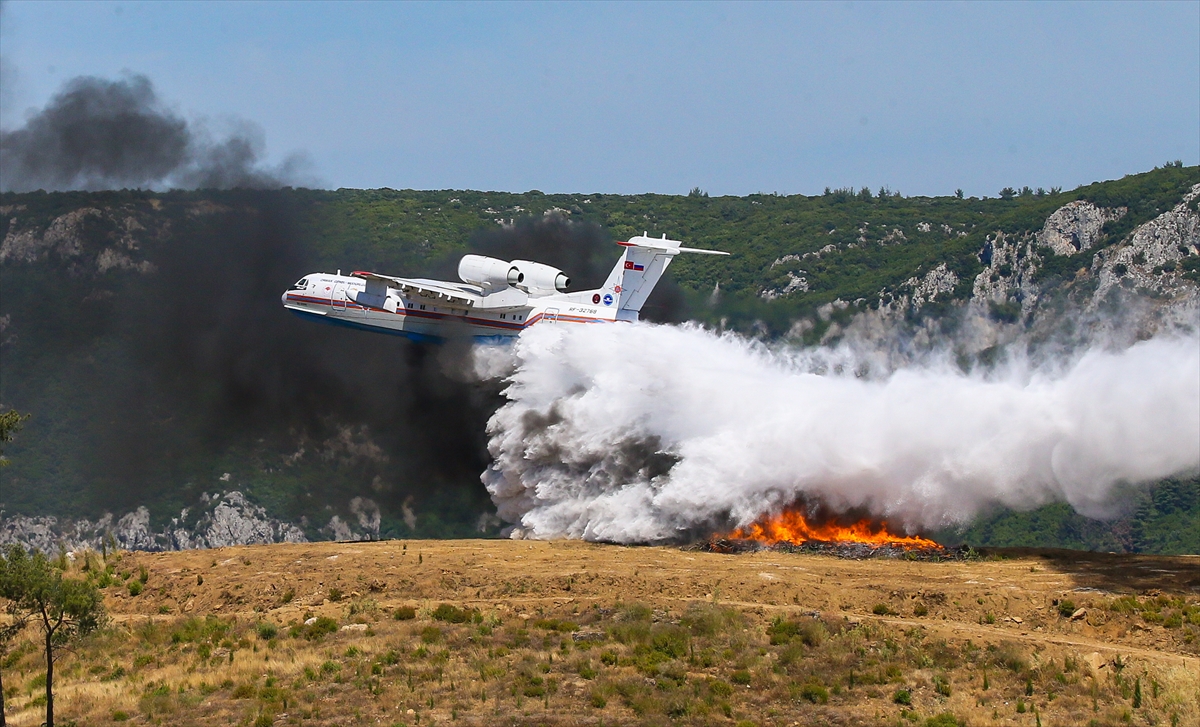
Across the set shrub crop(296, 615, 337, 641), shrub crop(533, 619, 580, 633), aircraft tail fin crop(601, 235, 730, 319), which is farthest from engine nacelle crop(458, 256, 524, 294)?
shrub crop(533, 619, 580, 633)

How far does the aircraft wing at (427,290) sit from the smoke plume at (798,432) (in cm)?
253

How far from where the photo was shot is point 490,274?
55594 mm

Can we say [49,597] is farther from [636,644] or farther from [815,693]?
[815,693]

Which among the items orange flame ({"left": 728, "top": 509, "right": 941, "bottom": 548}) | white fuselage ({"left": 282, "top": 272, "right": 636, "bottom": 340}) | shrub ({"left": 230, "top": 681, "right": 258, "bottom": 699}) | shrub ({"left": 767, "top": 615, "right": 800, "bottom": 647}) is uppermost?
white fuselage ({"left": 282, "top": 272, "right": 636, "bottom": 340})

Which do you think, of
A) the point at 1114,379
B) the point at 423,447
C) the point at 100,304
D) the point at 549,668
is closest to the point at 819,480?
the point at 1114,379

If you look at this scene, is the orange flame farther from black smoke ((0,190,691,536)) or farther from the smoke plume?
black smoke ((0,190,691,536))

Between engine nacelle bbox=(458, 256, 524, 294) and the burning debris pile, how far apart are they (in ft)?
45.5

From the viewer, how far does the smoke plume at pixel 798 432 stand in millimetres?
40594

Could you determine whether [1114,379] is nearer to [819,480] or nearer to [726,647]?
[819,480]

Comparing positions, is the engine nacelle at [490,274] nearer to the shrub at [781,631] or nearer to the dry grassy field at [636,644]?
the dry grassy field at [636,644]

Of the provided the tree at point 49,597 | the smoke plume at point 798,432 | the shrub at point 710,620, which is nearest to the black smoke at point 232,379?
the smoke plume at point 798,432

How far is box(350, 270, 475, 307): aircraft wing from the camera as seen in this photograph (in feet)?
183

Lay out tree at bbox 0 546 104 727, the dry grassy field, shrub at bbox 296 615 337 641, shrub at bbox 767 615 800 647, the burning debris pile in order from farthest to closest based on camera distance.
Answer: the burning debris pile, shrub at bbox 296 615 337 641, shrub at bbox 767 615 800 647, tree at bbox 0 546 104 727, the dry grassy field

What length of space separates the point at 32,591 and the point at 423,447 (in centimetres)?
3344
